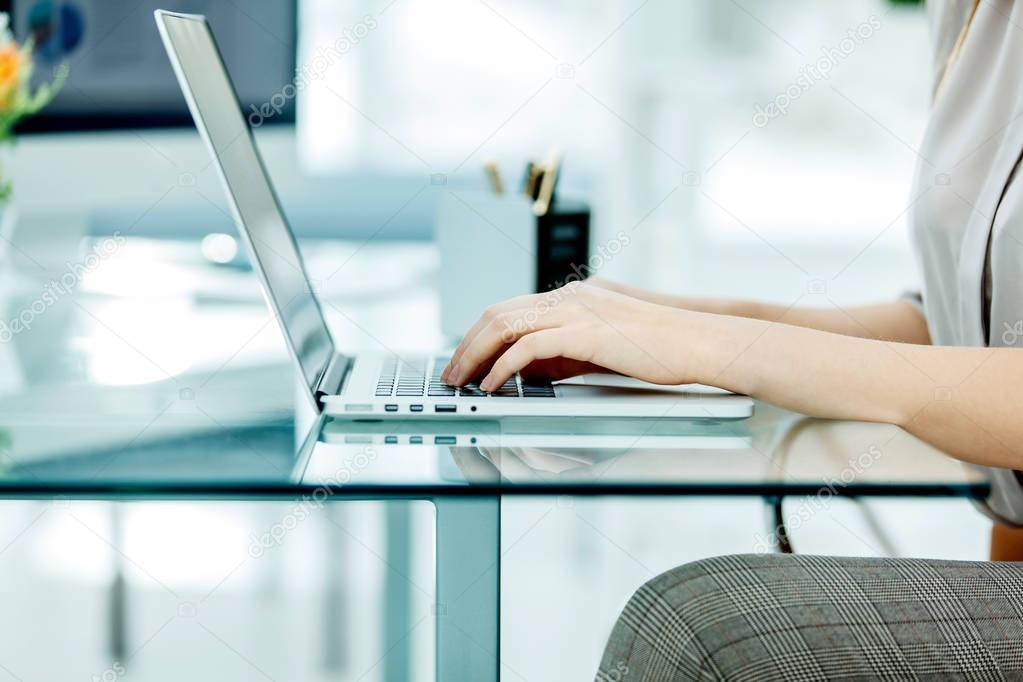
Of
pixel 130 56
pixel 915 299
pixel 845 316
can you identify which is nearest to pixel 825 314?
pixel 845 316

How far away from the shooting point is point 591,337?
2.69 feet

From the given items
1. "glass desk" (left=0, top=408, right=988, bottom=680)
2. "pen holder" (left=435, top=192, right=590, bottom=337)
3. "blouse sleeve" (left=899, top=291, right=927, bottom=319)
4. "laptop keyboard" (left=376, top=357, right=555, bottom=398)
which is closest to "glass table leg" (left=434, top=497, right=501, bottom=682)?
"glass desk" (left=0, top=408, right=988, bottom=680)

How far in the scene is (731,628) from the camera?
0.64m

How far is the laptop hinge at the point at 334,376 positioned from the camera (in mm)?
849

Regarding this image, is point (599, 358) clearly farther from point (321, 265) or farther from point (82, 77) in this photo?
point (82, 77)

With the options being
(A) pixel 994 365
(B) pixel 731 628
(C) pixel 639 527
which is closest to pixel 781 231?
(C) pixel 639 527

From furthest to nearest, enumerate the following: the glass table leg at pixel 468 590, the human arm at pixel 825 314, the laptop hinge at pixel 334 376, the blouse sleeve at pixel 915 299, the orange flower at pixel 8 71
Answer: the orange flower at pixel 8 71 < the blouse sleeve at pixel 915 299 < the human arm at pixel 825 314 < the laptop hinge at pixel 334 376 < the glass table leg at pixel 468 590

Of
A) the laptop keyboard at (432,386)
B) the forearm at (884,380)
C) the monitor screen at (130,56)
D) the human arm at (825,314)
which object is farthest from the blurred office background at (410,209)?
the forearm at (884,380)

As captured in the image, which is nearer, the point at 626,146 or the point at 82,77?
the point at 82,77

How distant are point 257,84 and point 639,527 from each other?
1.17 metres

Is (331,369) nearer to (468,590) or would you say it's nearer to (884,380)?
(468,590)

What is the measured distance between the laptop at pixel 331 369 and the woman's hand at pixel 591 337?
0.10ft

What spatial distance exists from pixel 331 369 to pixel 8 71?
0.69m

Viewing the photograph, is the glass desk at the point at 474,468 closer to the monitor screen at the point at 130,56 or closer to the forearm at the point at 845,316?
the forearm at the point at 845,316
